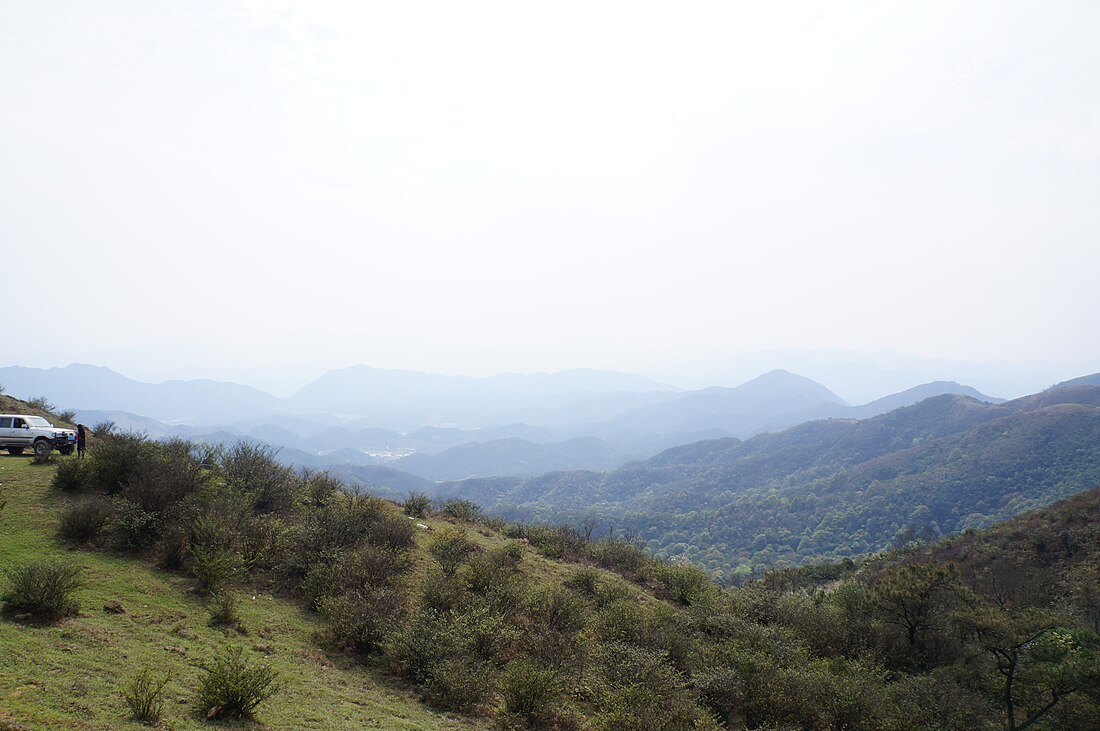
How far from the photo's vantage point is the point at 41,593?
9242 millimetres

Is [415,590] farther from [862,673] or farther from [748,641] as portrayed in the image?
[862,673]

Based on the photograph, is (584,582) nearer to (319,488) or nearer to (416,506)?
(416,506)

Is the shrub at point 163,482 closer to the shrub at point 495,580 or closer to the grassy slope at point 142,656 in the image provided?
the grassy slope at point 142,656

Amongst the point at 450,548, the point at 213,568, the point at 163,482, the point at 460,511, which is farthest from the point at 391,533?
the point at 460,511

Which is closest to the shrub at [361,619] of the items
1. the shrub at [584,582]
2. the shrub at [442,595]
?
the shrub at [442,595]

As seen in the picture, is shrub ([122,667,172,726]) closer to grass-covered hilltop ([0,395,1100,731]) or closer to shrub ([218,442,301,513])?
grass-covered hilltop ([0,395,1100,731])

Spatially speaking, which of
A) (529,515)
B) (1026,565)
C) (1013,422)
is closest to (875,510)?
(1013,422)

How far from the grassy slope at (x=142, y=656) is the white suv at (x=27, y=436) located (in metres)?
8.11

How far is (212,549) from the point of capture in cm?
1321

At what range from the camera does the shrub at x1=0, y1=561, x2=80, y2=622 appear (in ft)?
30.1

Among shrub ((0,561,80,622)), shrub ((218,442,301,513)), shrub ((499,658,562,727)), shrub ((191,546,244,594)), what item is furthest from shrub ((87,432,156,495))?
shrub ((499,658,562,727))

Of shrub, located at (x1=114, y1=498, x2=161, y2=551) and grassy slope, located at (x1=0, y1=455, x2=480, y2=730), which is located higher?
shrub, located at (x1=114, y1=498, x2=161, y2=551)

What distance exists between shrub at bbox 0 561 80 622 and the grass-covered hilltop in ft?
0.14

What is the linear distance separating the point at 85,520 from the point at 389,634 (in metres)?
8.54
